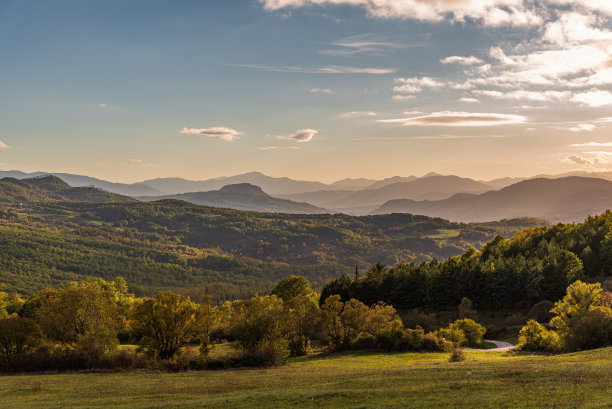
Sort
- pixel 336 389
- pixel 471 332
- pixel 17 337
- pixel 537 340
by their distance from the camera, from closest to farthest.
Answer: pixel 336 389 → pixel 17 337 → pixel 537 340 → pixel 471 332

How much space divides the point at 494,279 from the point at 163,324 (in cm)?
8006

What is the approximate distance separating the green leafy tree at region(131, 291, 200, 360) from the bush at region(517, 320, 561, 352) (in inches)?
1811

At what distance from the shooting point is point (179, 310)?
169 ft

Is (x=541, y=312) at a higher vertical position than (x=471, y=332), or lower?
lower

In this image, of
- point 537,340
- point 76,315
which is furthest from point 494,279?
point 76,315

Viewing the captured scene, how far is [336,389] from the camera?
29.2 m

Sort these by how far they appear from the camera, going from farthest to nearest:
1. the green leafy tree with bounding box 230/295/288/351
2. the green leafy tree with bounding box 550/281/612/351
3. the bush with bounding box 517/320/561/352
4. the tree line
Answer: the bush with bounding box 517/320/561/352 → the green leafy tree with bounding box 230/295/288/351 → the tree line → the green leafy tree with bounding box 550/281/612/351

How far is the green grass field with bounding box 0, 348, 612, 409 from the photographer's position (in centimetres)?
2322

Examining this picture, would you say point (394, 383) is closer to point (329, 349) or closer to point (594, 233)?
point (329, 349)

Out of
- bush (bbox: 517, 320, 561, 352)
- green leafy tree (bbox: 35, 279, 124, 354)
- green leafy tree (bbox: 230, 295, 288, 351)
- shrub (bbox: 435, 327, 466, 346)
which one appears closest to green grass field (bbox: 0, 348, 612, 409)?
green leafy tree (bbox: 35, 279, 124, 354)

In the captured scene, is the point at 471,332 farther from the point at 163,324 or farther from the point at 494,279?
the point at 163,324

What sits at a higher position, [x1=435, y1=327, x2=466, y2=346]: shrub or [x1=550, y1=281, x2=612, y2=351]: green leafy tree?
[x1=550, y1=281, x2=612, y2=351]: green leafy tree

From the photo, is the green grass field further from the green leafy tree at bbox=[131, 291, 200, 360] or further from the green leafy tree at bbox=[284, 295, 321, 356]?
the green leafy tree at bbox=[284, 295, 321, 356]

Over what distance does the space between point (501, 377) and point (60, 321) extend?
53103 millimetres
